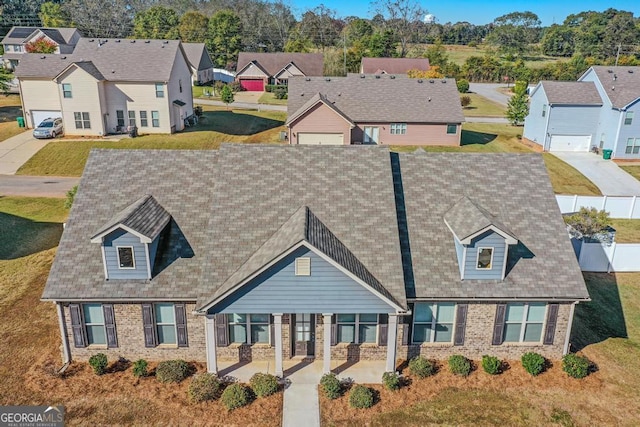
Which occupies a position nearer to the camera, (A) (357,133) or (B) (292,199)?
(B) (292,199)

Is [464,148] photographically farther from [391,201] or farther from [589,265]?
[391,201]

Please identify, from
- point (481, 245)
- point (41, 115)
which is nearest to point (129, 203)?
point (481, 245)

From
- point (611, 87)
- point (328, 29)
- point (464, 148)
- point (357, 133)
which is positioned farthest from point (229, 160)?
point (328, 29)

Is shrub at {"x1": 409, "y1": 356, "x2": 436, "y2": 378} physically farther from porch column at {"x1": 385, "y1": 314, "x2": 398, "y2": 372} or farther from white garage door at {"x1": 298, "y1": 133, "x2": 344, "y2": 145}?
white garage door at {"x1": 298, "y1": 133, "x2": 344, "y2": 145}

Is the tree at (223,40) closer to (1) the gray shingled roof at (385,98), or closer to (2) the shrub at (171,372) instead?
(1) the gray shingled roof at (385,98)

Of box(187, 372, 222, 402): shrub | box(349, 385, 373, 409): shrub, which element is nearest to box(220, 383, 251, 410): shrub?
box(187, 372, 222, 402): shrub
